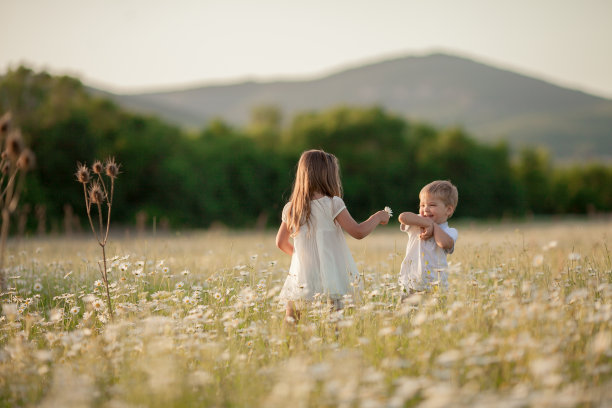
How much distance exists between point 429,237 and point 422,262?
29 cm

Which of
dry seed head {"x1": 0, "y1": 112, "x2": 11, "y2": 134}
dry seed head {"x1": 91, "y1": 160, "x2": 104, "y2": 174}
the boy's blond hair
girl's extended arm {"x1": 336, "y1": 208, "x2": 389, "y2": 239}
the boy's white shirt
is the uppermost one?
dry seed head {"x1": 0, "y1": 112, "x2": 11, "y2": 134}

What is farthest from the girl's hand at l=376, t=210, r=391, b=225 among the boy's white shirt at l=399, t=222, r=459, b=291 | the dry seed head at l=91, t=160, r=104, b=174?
the dry seed head at l=91, t=160, r=104, b=174

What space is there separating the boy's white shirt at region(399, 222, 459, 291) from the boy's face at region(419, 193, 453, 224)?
0.10 metres

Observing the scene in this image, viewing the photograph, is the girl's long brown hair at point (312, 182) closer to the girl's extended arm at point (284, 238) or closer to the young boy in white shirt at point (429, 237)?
the girl's extended arm at point (284, 238)

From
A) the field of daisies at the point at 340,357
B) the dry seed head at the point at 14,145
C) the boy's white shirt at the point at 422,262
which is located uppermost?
the dry seed head at the point at 14,145

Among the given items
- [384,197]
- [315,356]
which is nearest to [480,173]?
[384,197]

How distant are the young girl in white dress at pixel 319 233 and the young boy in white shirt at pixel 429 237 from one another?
603mm

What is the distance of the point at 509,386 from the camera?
3.21 meters

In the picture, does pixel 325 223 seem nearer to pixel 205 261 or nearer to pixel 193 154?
pixel 205 261

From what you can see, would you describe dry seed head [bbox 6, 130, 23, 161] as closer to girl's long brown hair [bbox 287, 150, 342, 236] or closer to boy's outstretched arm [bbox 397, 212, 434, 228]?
girl's long brown hair [bbox 287, 150, 342, 236]

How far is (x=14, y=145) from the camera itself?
3.26 m

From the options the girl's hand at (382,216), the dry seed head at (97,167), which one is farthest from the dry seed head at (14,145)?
the girl's hand at (382,216)

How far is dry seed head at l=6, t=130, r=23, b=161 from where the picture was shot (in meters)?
3.23

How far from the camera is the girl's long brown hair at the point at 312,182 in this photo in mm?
5426
